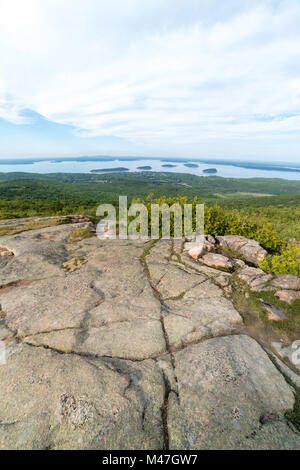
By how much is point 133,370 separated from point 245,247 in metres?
5.82

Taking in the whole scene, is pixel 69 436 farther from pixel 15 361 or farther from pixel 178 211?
pixel 178 211

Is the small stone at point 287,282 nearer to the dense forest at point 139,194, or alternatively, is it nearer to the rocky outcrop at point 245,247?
the rocky outcrop at point 245,247

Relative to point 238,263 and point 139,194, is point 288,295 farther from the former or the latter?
point 139,194

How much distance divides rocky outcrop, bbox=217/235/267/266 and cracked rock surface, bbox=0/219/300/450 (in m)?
2.19

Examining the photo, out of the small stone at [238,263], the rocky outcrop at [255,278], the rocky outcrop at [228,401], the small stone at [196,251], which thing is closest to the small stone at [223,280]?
the rocky outcrop at [255,278]

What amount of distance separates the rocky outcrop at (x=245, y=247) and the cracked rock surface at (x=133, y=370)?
2.19m

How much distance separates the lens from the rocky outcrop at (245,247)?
685cm

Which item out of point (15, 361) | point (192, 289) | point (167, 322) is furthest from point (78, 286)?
point (192, 289)

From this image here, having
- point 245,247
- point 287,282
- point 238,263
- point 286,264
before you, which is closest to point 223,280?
point 238,263

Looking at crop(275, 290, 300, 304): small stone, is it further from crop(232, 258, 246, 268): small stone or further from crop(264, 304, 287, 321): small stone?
crop(232, 258, 246, 268): small stone

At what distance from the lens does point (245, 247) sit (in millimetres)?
7211

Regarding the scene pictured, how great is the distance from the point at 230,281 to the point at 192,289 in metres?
1.06

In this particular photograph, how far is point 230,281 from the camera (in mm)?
5148

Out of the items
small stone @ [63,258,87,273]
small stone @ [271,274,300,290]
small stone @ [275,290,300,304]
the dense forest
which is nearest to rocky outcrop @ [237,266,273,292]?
small stone @ [271,274,300,290]
